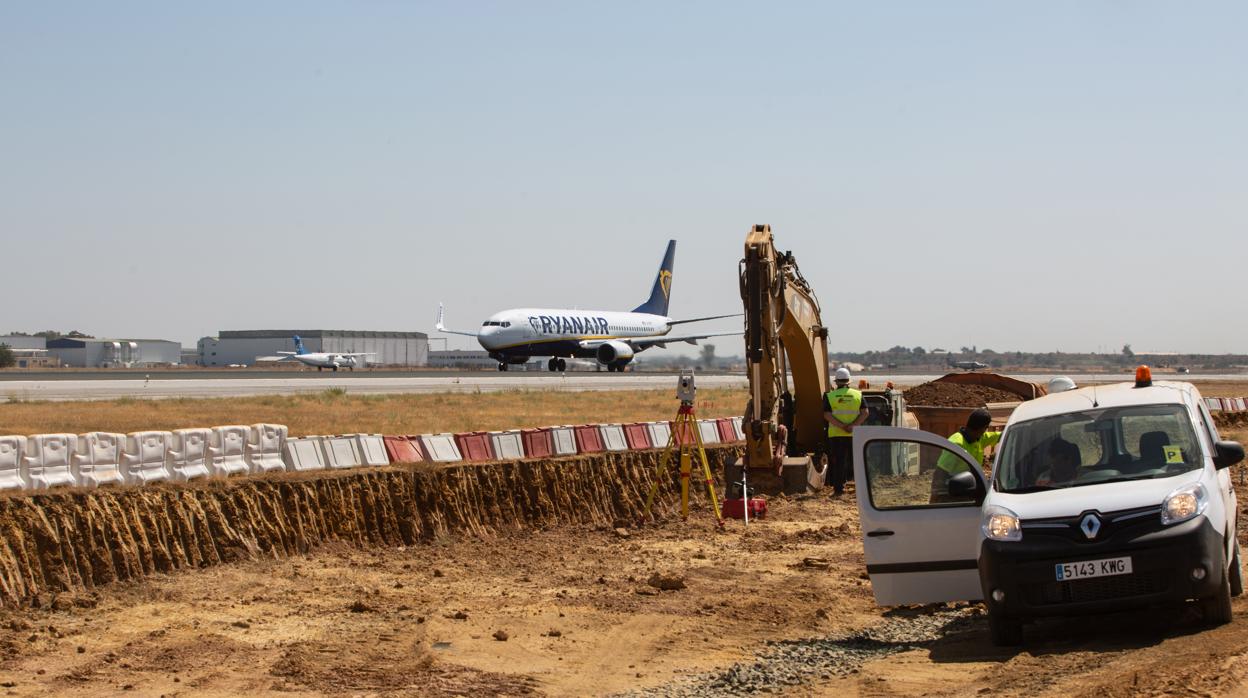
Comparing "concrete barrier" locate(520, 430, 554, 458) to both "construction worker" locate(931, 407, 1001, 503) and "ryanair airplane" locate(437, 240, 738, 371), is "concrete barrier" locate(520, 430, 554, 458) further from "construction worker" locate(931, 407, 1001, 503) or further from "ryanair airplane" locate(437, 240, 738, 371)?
"ryanair airplane" locate(437, 240, 738, 371)

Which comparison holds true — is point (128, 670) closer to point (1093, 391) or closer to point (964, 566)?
point (964, 566)

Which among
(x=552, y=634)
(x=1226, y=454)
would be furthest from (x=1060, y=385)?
(x=552, y=634)

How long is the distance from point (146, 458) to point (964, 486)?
9297 mm

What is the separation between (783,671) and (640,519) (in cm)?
873

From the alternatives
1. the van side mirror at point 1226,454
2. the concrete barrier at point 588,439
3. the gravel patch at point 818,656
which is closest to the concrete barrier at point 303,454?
the concrete barrier at point 588,439

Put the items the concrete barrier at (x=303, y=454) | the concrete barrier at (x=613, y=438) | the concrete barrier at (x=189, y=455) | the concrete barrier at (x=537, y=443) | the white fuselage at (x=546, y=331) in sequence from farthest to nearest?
the white fuselage at (x=546, y=331) → the concrete barrier at (x=613, y=438) → the concrete barrier at (x=537, y=443) → the concrete barrier at (x=303, y=454) → the concrete barrier at (x=189, y=455)

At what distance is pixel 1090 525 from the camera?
27.7 feet

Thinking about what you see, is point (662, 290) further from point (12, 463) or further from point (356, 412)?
point (12, 463)

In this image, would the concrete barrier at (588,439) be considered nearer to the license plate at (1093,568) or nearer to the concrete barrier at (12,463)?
the concrete barrier at (12,463)

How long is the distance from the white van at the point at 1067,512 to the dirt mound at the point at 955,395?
52.5 feet

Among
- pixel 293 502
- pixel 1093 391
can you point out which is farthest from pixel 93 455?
pixel 1093 391

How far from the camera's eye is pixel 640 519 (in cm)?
1777

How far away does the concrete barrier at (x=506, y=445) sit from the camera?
1845 centimetres

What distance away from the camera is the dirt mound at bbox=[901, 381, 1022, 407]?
85.3 feet
